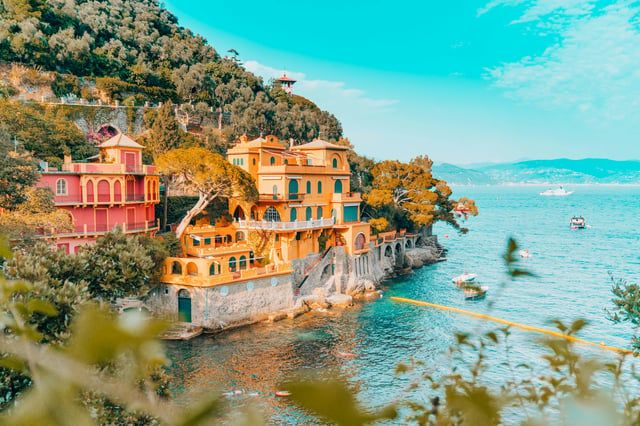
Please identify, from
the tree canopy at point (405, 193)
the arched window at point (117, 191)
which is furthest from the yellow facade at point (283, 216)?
the tree canopy at point (405, 193)

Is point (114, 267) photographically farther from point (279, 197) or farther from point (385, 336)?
point (279, 197)

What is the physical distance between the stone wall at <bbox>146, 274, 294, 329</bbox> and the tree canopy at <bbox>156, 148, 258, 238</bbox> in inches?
168

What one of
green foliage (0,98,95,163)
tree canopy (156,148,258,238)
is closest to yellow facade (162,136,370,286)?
tree canopy (156,148,258,238)

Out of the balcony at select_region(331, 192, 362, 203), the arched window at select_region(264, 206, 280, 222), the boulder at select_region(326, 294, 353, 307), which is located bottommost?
the boulder at select_region(326, 294, 353, 307)

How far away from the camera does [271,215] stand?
102ft

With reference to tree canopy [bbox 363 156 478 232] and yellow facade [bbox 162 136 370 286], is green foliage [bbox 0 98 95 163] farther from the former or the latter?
tree canopy [bbox 363 156 478 232]

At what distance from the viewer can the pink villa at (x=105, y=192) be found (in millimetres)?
25156

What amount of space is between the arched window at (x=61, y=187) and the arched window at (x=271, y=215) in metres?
11.6

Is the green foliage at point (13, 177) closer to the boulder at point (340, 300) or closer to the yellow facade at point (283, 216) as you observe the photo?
the yellow facade at point (283, 216)

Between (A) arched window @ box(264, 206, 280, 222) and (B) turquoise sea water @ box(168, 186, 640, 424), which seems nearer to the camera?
(B) turquoise sea water @ box(168, 186, 640, 424)

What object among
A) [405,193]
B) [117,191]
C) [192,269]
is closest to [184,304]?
[192,269]

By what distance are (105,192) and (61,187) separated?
217 cm

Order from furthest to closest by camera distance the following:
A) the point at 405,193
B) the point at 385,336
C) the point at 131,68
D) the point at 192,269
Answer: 1. the point at 131,68
2. the point at 405,193
3. the point at 192,269
4. the point at 385,336

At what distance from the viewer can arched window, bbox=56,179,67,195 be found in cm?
2499
